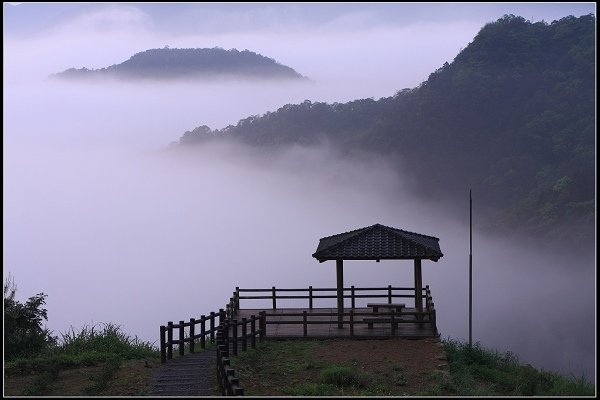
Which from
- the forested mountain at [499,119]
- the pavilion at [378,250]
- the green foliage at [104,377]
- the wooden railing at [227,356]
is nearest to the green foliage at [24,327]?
the green foliage at [104,377]

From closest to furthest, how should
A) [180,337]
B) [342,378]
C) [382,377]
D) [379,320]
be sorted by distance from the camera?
[342,378] < [382,377] < [180,337] < [379,320]

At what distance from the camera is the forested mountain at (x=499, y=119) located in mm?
104688

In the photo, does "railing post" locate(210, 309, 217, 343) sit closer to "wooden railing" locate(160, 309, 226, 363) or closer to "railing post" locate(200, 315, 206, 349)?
"wooden railing" locate(160, 309, 226, 363)

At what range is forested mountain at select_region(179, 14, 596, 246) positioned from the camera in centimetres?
10469

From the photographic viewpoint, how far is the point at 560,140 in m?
103

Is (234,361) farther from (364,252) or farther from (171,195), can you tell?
(171,195)

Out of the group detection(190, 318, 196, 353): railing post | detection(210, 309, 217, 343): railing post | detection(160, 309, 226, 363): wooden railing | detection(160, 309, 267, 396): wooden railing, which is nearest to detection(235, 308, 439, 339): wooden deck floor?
detection(160, 309, 267, 396): wooden railing

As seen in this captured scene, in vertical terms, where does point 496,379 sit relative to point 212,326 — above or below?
below

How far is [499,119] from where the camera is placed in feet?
386

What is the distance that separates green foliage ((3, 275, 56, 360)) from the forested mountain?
8075cm

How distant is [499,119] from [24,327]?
102m

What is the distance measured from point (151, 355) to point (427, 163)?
97.3 m

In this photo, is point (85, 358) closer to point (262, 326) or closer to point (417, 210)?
point (262, 326)

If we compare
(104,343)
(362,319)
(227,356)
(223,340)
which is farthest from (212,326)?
(227,356)
